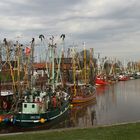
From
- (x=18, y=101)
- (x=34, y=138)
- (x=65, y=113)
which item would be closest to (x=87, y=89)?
(x=65, y=113)

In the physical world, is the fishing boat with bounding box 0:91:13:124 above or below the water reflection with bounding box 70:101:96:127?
above

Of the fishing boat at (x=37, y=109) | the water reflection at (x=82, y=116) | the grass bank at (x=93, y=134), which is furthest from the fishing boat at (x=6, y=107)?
the grass bank at (x=93, y=134)

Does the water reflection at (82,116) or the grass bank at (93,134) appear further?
the water reflection at (82,116)

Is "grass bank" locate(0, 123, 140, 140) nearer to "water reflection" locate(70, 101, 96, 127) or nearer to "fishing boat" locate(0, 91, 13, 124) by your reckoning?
"fishing boat" locate(0, 91, 13, 124)

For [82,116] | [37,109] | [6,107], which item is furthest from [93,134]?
[82,116]

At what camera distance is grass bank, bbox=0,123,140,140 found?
939 inches

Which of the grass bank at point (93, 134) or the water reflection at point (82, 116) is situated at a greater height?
the grass bank at point (93, 134)

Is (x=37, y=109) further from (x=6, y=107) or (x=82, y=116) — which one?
(x=82, y=116)

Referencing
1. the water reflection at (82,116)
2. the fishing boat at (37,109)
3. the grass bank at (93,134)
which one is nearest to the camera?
the grass bank at (93,134)

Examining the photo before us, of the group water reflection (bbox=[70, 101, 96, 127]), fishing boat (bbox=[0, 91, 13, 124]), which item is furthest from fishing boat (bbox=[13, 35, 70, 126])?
water reflection (bbox=[70, 101, 96, 127])

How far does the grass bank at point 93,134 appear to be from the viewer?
23.9 metres

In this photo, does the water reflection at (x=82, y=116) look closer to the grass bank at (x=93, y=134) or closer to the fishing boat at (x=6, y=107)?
the fishing boat at (x=6, y=107)

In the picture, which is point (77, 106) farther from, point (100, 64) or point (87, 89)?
point (100, 64)

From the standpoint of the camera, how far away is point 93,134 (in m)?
25.0
